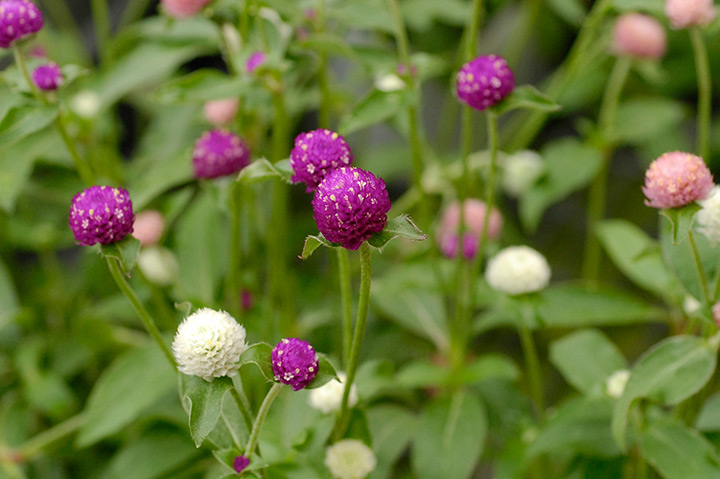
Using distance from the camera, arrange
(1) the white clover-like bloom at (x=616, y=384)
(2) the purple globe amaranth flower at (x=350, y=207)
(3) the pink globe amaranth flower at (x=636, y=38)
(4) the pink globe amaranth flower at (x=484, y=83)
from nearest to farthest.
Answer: (2) the purple globe amaranth flower at (x=350, y=207), (4) the pink globe amaranth flower at (x=484, y=83), (1) the white clover-like bloom at (x=616, y=384), (3) the pink globe amaranth flower at (x=636, y=38)

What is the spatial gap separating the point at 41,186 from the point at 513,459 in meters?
1.04

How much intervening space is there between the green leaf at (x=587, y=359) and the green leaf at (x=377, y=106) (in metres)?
0.43

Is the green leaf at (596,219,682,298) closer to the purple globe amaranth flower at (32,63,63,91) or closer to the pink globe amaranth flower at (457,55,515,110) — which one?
the pink globe amaranth flower at (457,55,515,110)

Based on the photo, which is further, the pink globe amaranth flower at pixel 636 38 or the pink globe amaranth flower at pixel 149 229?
the pink globe amaranth flower at pixel 636 38

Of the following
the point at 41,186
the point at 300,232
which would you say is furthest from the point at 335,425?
the point at 41,186

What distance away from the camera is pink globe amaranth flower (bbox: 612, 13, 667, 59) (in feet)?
4.32

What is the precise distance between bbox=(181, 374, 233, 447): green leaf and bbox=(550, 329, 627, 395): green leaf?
1.79 ft

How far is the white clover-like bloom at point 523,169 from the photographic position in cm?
136

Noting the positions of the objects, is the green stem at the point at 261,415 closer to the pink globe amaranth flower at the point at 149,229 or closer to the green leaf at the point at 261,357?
the green leaf at the point at 261,357

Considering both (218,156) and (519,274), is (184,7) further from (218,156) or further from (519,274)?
(519,274)

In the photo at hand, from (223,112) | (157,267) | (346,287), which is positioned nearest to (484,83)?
(346,287)

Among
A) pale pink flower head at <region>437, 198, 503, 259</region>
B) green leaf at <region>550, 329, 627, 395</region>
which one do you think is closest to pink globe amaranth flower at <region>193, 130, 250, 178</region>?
pale pink flower head at <region>437, 198, 503, 259</region>

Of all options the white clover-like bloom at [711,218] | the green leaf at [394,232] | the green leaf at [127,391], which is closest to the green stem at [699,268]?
the white clover-like bloom at [711,218]

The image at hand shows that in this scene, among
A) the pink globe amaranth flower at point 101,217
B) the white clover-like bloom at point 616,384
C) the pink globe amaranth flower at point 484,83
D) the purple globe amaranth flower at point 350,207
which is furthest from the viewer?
the white clover-like bloom at point 616,384
